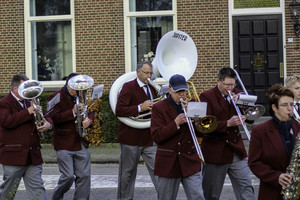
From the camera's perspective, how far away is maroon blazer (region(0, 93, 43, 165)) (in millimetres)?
7434

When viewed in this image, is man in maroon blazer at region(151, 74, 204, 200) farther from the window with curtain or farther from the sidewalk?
the window with curtain

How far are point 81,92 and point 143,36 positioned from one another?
316 inches

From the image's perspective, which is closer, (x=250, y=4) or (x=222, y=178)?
(x=222, y=178)

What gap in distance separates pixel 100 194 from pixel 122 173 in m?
1.12

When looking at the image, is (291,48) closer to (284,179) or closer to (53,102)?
(53,102)

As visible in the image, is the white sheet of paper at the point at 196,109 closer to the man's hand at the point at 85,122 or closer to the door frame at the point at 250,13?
the man's hand at the point at 85,122

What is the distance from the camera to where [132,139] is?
28.2 ft

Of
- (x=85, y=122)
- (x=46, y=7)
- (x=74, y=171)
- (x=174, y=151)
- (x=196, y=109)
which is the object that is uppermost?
(x=46, y=7)

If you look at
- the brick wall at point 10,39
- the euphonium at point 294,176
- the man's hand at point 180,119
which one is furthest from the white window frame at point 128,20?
the euphonium at point 294,176

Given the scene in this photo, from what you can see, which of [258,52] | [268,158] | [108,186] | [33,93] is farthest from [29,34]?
[268,158]

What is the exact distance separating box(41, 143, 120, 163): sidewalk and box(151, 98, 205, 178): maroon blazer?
681 centimetres

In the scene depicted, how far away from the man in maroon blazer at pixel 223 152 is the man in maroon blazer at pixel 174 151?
570 millimetres

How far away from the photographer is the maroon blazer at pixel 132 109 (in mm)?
8594

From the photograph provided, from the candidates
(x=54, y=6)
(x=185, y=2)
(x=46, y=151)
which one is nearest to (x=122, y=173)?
(x=46, y=151)
